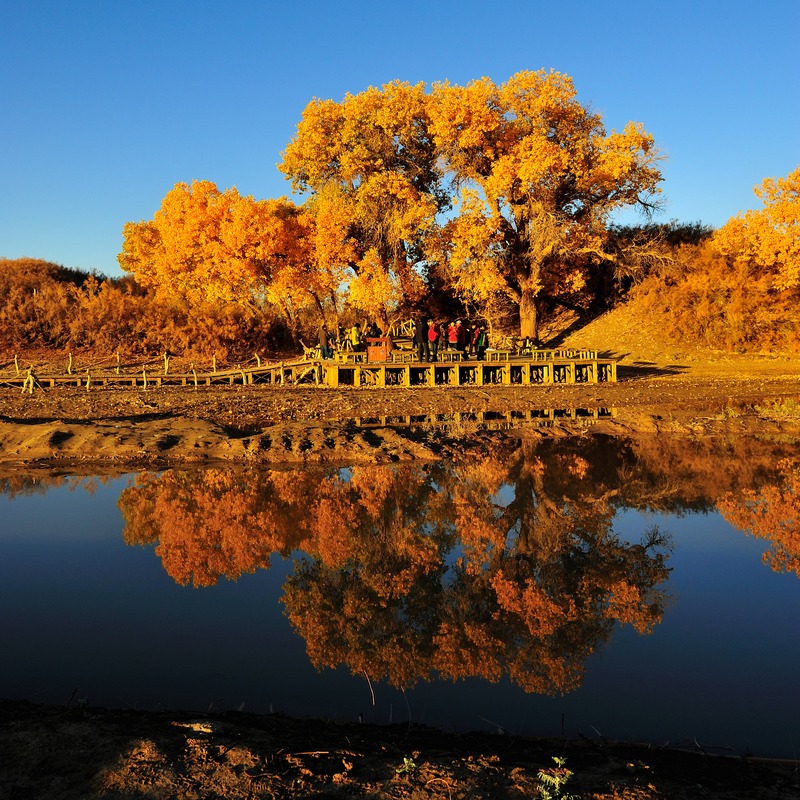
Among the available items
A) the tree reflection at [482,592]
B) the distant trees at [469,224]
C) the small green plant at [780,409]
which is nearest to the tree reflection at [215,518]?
the tree reflection at [482,592]

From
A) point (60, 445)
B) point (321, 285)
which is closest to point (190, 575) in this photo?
point (60, 445)

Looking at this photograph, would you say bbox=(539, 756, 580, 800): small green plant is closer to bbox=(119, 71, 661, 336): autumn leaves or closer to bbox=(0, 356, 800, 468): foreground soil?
bbox=(0, 356, 800, 468): foreground soil

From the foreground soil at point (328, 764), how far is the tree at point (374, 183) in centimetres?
3055

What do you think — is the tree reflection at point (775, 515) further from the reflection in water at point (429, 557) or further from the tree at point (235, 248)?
the tree at point (235, 248)

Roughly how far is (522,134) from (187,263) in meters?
16.4

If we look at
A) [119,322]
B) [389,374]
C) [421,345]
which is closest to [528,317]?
[421,345]

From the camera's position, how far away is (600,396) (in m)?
25.2

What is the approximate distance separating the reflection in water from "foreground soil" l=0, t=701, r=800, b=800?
109cm

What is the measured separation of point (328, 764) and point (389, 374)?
83.0ft

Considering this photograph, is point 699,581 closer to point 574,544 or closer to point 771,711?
point 574,544

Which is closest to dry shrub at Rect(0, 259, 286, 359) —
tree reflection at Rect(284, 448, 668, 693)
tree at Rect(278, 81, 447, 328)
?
tree at Rect(278, 81, 447, 328)

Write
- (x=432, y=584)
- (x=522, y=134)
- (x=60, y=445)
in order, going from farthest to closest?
(x=522, y=134)
(x=60, y=445)
(x=432, y=584)

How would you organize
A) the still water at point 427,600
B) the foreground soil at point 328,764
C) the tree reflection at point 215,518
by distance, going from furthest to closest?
the tree reflection at point 215,518
the still water at point 427,600
the foreground soil at point 328,764

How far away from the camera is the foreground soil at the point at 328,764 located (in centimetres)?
397
